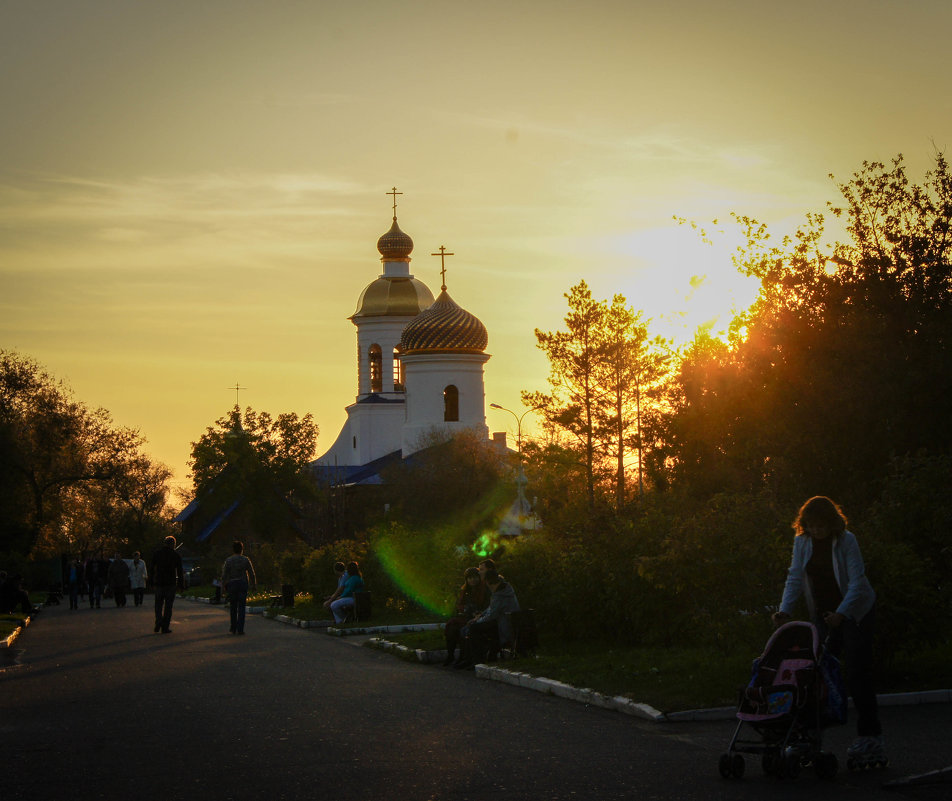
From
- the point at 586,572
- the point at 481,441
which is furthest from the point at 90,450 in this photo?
the point at 586,572

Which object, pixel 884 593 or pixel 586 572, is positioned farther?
pixel 586 572

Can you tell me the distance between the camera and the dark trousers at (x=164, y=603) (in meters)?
25.1

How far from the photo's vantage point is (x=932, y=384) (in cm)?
2825

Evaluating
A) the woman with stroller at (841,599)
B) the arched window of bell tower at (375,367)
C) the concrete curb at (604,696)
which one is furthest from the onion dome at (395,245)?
the woman with stroller at (841,599)

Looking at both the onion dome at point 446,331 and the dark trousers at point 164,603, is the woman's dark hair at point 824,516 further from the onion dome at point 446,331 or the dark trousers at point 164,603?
the onion dome at point 446,331

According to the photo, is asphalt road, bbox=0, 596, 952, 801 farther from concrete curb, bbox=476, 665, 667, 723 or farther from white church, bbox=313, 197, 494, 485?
white church, bbox=313, 197, 494, 485

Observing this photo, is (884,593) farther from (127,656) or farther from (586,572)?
(127,656)

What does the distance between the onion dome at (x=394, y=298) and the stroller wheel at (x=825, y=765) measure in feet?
265

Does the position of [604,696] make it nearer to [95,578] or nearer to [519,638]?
[519,638]

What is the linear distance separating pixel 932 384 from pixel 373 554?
12306mm

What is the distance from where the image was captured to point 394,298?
293 ft

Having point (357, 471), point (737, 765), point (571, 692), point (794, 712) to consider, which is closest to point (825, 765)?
point (794, 712)

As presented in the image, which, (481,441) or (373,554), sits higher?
(481,441)

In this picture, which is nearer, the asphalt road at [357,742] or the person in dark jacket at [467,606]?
the asphalt road at [357,742]
